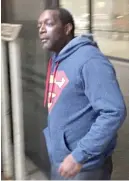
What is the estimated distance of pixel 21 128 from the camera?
232 cm

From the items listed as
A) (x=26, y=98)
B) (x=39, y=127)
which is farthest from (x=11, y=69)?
(x=39, y=127)

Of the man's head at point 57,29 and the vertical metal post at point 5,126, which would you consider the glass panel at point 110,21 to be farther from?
the man's head at point 57,29

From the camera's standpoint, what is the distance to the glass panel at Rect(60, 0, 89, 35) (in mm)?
2240

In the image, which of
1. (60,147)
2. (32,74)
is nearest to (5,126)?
(32,74)

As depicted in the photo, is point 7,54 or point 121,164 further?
point 121,164

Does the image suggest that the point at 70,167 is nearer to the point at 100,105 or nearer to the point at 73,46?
the point at 100,105

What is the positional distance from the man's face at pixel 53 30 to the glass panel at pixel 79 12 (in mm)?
490

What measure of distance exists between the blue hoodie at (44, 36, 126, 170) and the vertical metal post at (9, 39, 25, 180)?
0.60 m

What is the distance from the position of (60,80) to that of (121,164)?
1430 millimetres

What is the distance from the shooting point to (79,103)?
1482mm

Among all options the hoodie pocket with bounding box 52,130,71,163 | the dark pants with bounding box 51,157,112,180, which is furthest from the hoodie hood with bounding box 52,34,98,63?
the dark pants with bounding box 51,157,112,180

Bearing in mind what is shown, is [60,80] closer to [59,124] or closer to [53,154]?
[59,124]

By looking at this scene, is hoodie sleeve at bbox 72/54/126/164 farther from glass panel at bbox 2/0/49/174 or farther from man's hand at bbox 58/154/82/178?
glass panel at bbox 2/0/49/174

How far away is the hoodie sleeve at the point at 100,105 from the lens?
1.36 meters
